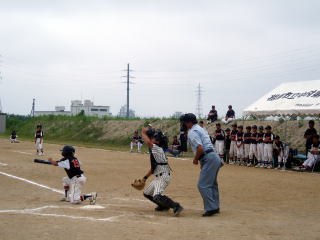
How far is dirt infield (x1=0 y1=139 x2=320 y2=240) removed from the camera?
700 cm

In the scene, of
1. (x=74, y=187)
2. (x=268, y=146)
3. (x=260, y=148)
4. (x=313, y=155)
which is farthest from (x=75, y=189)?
(x=260, y=148)

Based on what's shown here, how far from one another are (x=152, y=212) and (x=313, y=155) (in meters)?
11.7

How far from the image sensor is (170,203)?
8.65m

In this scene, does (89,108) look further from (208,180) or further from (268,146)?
(208,180)

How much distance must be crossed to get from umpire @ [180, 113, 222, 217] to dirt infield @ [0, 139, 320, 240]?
0.95 feet

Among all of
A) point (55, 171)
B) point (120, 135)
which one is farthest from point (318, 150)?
point (120, 135)

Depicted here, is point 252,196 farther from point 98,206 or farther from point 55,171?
point 55,171

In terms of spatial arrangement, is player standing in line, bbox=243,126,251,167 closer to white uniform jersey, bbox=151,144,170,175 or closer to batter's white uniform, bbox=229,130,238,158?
batter's white uniform, bbox=229,130,238,158

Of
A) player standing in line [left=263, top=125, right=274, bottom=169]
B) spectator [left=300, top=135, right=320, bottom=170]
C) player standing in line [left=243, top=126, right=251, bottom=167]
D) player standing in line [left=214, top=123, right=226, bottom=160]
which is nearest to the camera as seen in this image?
spectator [left=300, top=135, right=320, bottom=170]

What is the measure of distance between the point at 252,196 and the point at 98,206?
4.17 m

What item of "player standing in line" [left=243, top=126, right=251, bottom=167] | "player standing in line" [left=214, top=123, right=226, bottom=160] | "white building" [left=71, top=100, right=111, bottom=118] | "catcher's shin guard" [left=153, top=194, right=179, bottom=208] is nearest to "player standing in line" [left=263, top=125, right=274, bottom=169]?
"player standing in line" [left=243, top=126, right=251, bottom=167]

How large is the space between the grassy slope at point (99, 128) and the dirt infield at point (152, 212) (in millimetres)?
15845

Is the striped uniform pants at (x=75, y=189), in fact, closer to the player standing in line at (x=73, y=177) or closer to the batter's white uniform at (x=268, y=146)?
the player standing in line at (x=73, y=177)

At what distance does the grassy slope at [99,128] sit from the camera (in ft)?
102
